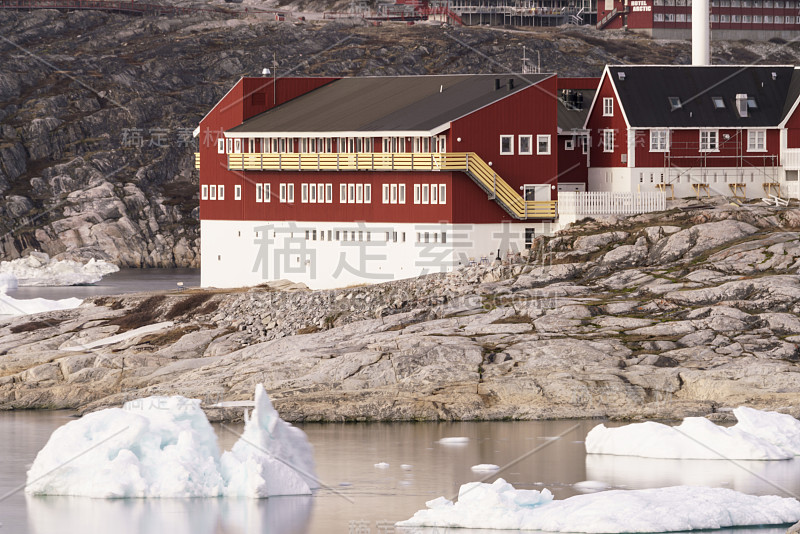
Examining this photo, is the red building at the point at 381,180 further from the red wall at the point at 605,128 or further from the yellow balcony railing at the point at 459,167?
the red wall at the point at 605,128

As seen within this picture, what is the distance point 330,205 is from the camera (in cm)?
7662

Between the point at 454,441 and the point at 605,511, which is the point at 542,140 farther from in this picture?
the point at 605,511

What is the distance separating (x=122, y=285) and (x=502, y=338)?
48212 mm

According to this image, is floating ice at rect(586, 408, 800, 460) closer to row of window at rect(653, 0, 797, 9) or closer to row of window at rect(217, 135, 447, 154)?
row of window at rect(217, 135, 447, 154)

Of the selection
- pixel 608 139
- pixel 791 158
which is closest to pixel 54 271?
pixel 608 139

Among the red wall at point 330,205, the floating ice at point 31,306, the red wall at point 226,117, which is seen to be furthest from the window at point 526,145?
the floating ice at point 31,306

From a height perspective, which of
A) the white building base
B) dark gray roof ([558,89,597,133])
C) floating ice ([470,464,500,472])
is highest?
dark gray roof ([558,89,597,133])

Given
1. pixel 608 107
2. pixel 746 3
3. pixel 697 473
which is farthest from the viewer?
pixel 746 3

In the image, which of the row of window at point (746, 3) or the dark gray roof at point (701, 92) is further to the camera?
the row of window at point (746, 3)

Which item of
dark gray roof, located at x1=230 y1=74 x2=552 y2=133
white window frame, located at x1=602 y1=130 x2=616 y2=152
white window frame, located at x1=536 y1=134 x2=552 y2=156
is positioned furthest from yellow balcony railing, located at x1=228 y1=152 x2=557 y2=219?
white window frame, located at x1=602 y1=130 x2=616 y2=152

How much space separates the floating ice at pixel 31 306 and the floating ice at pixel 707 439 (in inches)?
1524

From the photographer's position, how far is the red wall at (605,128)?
253 ft

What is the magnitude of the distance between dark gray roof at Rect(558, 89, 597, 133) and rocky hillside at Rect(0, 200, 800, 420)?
809 cm

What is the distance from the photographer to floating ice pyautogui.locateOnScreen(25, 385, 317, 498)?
43.5 meters
